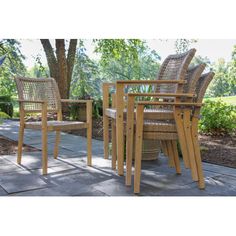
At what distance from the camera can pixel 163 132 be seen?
2158 millimetres

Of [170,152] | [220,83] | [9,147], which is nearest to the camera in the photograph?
[170,152]

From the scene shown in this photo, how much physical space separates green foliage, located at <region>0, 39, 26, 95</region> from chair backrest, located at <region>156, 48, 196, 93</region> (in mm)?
7888

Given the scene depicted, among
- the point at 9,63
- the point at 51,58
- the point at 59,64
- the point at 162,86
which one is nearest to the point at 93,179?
the point at 162,86

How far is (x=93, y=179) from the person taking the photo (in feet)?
8.02

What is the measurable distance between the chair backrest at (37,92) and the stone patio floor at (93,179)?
52 centimetres

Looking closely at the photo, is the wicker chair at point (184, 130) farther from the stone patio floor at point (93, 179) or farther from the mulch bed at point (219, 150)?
the mulch bed at point (219, 150)

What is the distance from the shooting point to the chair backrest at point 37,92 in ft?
9.86

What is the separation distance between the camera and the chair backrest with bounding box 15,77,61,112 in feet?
9.86

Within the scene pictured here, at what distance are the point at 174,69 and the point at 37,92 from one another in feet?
4.61

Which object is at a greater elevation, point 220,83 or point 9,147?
point 220,83

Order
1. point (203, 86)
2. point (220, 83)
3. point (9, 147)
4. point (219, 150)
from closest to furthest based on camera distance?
point (203, 86)
point (219, 150)
point (9, 147)
point (220, 83)

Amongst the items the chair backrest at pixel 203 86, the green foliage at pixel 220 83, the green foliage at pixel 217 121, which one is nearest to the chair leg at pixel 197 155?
the chair backrest at pixel 203 86

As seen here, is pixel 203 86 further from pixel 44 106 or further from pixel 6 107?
pixel 6 107

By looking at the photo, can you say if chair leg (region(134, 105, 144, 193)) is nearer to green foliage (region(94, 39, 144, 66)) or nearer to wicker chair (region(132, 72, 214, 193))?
wicker chair (region(132, 72, 214, 193))
